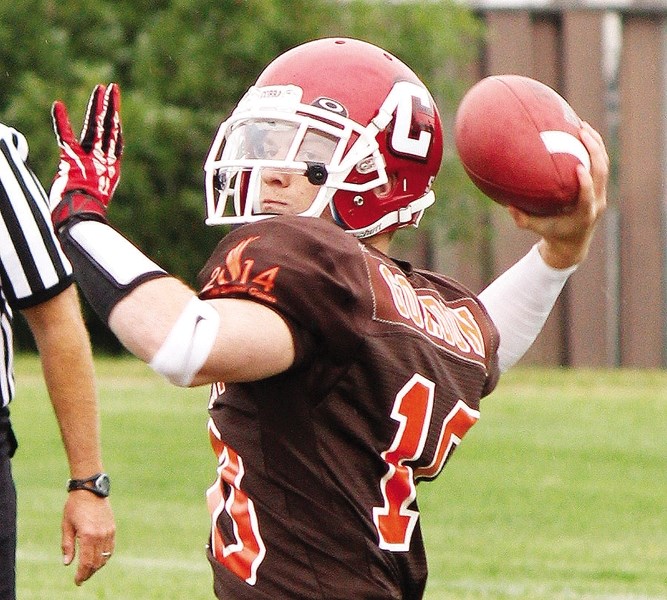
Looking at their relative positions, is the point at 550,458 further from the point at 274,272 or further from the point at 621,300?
the point at 621,300

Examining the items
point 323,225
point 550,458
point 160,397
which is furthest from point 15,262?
point 160,397

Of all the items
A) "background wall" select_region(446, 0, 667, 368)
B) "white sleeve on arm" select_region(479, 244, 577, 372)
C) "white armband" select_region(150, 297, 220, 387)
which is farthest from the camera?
"background wall" select_region(446, 0, 667, 368)

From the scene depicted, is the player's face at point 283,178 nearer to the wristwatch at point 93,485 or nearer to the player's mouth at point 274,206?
the player's mouth at point 274,206

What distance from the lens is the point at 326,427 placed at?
2.56 meters

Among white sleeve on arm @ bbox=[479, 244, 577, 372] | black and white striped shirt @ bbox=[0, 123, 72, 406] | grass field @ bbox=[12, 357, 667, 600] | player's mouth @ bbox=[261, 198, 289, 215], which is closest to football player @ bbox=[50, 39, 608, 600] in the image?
player's mouth @ bbox=[261, 198, 289, 215]

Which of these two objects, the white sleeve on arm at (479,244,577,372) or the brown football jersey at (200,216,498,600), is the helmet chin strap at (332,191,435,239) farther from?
the white sleeve on arm at (479,244,577,372)

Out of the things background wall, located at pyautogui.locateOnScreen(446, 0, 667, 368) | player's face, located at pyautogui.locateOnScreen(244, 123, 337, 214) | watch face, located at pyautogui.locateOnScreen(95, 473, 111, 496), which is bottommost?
background wall, located at pyautogui.locateOnScreen(446, 0, 667, 368)

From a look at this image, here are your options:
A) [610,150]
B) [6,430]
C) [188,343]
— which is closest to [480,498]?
[6,430]

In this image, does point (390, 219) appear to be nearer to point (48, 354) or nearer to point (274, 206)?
point (274, 206)

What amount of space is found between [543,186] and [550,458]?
706 cm

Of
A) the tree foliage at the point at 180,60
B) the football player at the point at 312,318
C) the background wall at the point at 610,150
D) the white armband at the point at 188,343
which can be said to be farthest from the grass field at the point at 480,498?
the background wall at the point at 610,150

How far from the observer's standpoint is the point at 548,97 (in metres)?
3.05

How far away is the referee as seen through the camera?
321 cm

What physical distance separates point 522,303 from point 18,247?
110 centimetres
